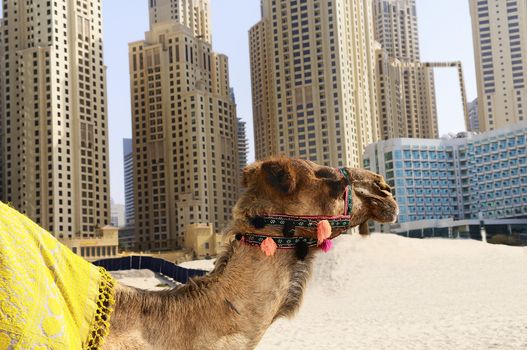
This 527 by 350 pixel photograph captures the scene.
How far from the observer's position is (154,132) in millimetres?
126625

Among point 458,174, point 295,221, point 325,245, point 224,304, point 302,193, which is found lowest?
point 224,304

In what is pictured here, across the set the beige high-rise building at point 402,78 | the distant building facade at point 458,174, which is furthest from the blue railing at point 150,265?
the beige high-rise building at point 402,78

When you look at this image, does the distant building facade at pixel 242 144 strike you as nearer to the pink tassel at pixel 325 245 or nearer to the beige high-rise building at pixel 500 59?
the beige high-rise building at pixel 500 59

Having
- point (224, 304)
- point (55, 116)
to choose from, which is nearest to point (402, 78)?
point (55, 116)

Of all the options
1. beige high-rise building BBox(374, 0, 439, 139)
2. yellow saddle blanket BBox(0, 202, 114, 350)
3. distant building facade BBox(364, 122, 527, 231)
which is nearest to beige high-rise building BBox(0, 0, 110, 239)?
distant building facade BBox(364, 122, 527, 231)

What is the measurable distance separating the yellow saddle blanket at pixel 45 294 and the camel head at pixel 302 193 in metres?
0.95

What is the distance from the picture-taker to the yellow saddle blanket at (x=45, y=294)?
107 inches

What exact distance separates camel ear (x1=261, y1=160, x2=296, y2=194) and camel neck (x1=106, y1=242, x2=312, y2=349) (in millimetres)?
380

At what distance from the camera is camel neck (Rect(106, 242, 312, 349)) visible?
10.9 ft

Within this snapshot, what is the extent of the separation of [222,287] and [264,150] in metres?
129

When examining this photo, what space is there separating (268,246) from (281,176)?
41cm

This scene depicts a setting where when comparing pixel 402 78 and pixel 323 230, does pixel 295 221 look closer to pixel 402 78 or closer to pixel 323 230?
pixel 323 230

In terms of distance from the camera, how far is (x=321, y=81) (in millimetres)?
113625

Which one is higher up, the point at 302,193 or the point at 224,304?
the point at 302,193
